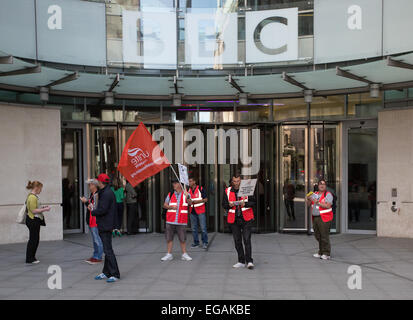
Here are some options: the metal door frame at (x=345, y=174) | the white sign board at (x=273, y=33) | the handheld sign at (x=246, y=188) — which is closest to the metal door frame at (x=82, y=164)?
the white sign board at (x=273, y=33)

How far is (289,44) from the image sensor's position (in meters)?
11.6

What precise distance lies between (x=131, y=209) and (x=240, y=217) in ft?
16.0

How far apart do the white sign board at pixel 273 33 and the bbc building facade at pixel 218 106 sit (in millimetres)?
29

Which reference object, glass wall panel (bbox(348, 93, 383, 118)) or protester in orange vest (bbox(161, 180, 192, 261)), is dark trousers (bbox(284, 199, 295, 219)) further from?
protester in orange vest (bbox(161, 180, 192, 261))

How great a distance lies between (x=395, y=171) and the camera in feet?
35.8

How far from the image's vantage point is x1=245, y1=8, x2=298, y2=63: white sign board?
453 inches

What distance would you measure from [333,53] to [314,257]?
545cm

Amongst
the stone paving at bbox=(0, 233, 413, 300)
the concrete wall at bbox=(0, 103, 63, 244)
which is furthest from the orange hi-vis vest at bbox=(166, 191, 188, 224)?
the concrete wall at bbox=(0, 103, 63, 244)

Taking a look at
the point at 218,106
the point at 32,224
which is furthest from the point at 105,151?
the point at 32,224

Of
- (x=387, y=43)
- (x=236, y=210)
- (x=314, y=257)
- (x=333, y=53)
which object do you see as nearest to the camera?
(x=236, y=210)

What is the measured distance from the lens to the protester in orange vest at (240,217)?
771 centimetres

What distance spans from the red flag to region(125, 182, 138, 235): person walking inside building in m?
3.48
